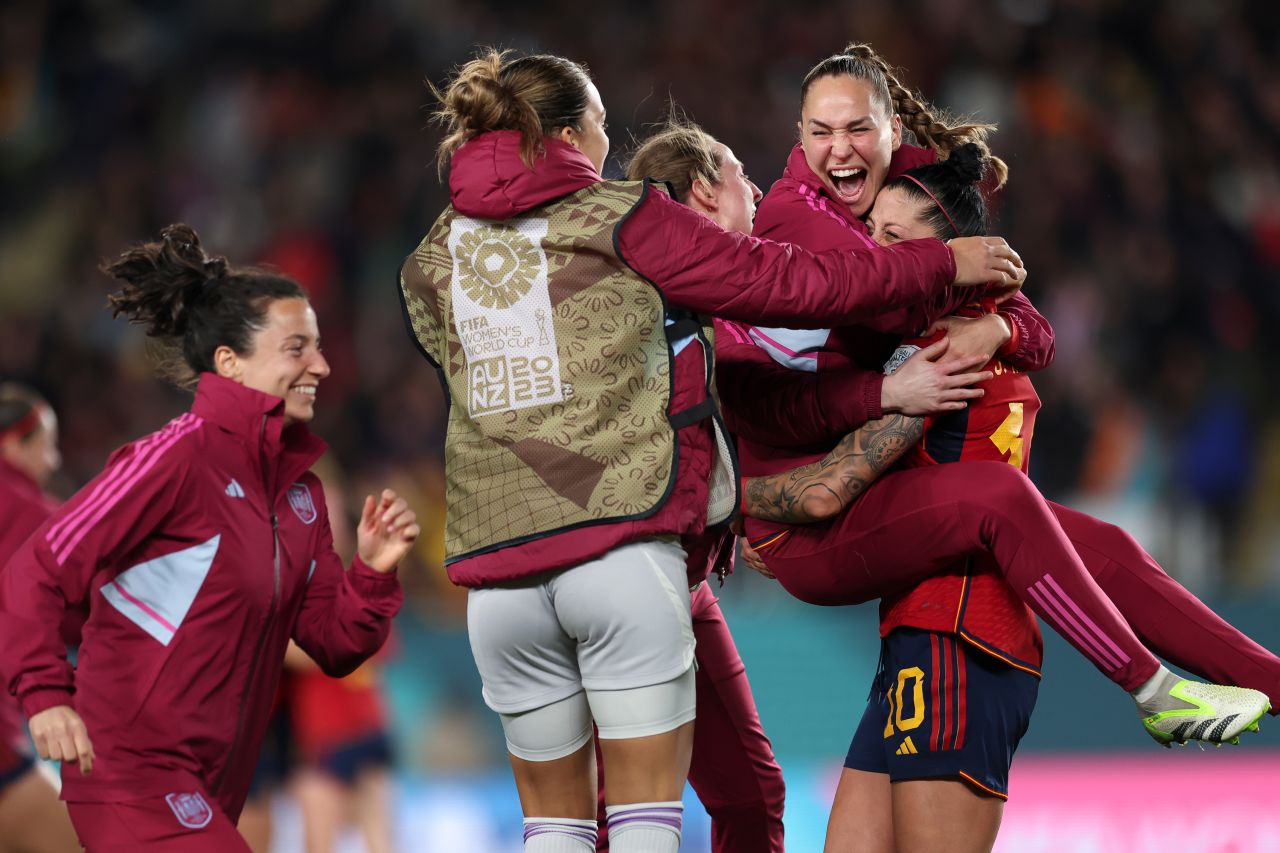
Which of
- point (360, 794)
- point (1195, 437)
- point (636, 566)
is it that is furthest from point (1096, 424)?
point (636, 566)

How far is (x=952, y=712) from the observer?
11.3 ft

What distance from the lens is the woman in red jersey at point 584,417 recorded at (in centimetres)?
311

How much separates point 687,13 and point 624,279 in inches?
326

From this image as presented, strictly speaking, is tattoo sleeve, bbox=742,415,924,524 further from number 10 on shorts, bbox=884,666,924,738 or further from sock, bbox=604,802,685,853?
sock, bbox=604,802,685,853

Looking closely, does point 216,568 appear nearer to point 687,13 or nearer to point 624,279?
point 624,279

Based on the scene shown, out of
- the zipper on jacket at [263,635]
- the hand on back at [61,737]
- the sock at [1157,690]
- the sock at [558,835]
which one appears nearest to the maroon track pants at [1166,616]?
the sock at [1157,690]

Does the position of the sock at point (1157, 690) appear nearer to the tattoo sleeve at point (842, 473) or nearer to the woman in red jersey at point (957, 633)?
the woman in red jersey at point (957, 633)

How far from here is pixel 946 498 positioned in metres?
3.39

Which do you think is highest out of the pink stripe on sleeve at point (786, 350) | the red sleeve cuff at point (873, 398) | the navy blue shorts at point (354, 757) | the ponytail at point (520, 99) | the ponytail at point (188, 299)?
the ponytail at point (520, 99)

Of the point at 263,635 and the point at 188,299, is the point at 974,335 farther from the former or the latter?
the point at 188,299

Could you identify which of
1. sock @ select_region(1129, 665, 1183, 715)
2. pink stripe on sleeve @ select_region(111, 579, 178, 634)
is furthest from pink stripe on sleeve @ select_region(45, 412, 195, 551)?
sock @ select_region(1129, 665, 1183, 715)

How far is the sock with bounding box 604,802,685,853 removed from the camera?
3104 mm

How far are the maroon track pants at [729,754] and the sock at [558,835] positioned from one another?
660mm

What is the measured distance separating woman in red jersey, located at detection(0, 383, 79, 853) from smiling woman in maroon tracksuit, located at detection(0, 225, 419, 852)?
1230 millimetres
